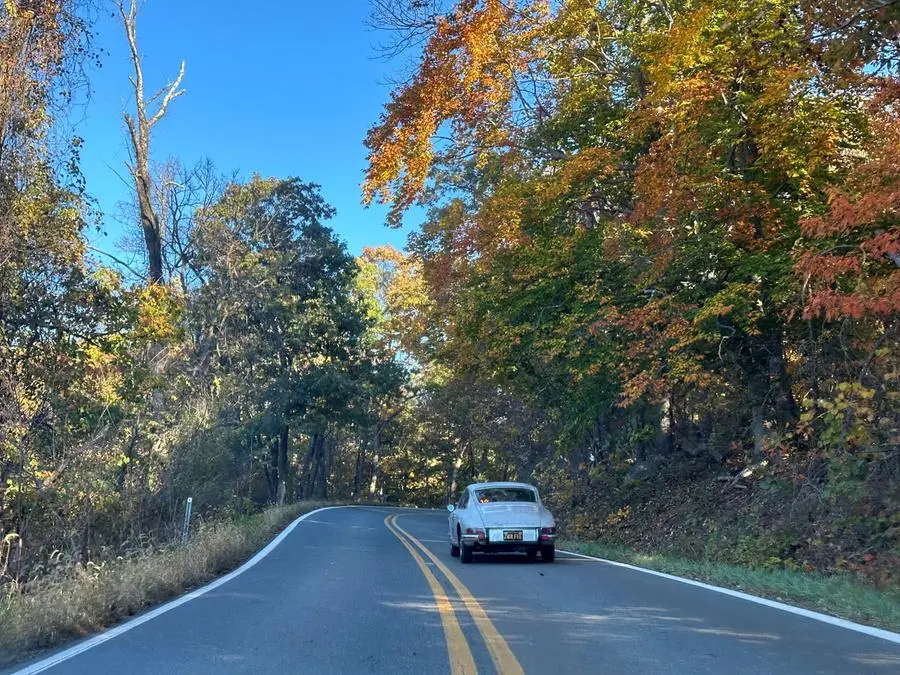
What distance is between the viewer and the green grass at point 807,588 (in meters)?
7.23

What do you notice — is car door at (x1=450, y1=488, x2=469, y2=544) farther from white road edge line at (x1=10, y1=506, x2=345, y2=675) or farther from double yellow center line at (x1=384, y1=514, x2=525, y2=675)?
white road edge line at (x1=10, y1=506, x2=345, y2=675)

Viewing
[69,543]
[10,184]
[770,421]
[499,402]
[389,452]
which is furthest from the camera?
[389,452]

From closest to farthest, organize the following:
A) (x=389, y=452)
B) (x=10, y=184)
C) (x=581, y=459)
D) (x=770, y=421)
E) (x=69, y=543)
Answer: (x=10, y=184)
(x=69, y=543)
(x=770, y=421)
(x=581, y=459)
(x=389, y=452)

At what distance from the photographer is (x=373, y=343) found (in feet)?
148

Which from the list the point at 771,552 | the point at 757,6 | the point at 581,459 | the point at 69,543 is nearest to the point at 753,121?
the point at 757,6

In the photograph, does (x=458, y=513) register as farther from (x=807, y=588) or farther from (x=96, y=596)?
(x=96, y=596)

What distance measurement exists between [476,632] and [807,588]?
14.7ft

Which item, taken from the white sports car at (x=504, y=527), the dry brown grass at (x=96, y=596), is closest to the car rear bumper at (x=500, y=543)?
the white sports car at (x=504, y=527)

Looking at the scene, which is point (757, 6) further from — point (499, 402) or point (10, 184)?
point (499, 402)

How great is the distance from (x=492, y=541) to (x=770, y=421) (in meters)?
8.16

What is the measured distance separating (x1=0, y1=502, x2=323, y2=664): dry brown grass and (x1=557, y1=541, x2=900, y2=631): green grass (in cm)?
700

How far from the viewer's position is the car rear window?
13.4m

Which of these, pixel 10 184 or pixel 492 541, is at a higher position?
pixel 10 184

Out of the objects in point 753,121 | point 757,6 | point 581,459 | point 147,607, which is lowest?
point 147,607
